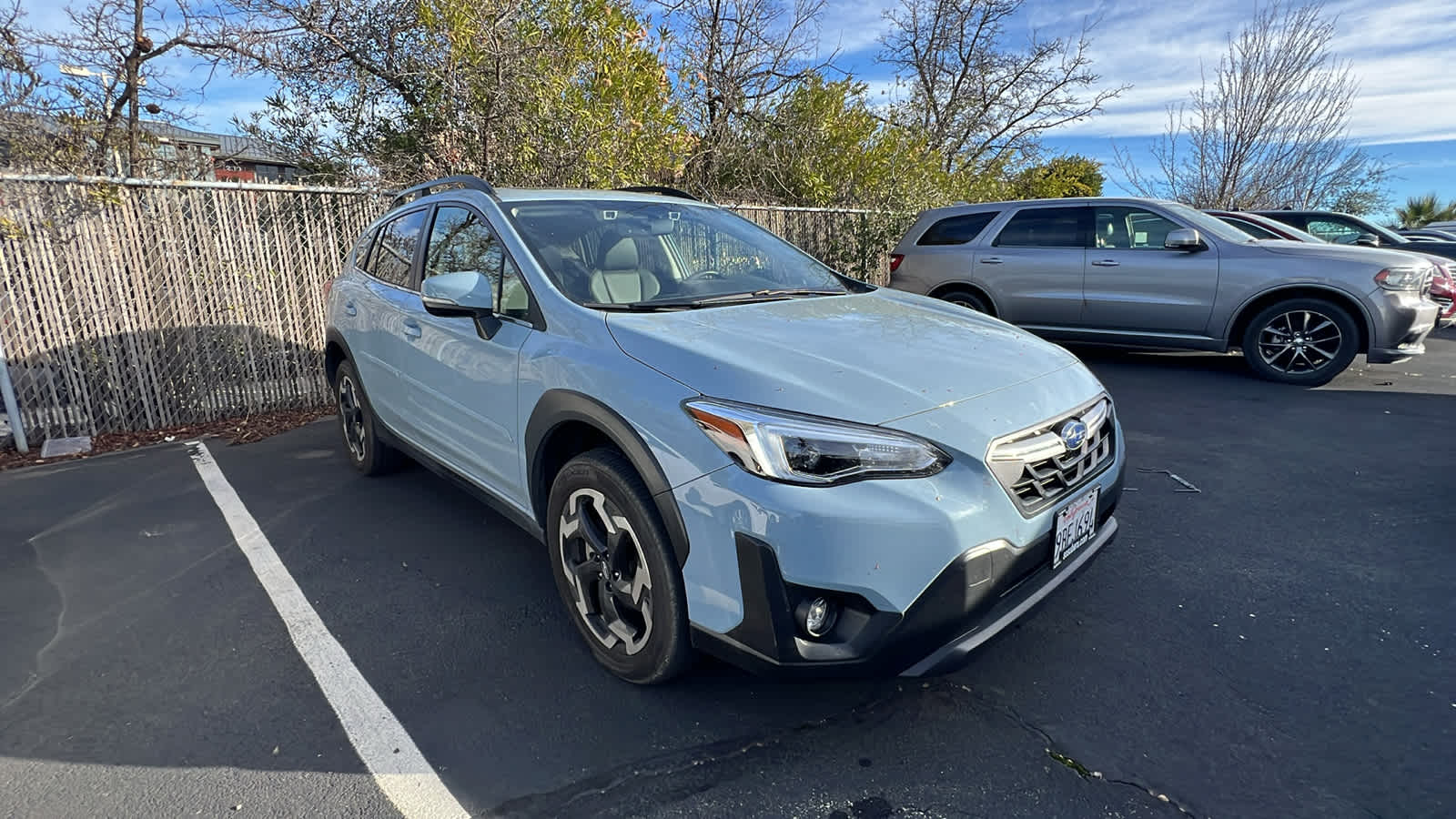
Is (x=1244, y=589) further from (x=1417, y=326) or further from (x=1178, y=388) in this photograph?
(x=1417, y=326)

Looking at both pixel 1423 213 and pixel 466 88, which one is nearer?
pixel 466 88

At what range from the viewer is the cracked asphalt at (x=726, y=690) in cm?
204

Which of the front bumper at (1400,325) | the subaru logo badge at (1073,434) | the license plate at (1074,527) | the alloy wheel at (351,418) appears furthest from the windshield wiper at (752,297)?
the front bumper at (1400,325)

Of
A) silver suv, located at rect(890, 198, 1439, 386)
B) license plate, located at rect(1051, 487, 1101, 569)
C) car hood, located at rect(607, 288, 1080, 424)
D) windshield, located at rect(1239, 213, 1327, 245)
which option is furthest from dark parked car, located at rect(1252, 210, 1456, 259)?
license plate, located at rect(1051, 487, 1101, 569)

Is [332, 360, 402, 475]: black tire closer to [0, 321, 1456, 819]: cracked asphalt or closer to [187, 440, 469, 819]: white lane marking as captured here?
[0, 321, 1456, 819]: cracked asphalt

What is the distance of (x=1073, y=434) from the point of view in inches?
91.7

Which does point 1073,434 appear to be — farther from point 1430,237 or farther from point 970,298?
point 1430,237

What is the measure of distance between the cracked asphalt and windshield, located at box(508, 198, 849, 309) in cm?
133

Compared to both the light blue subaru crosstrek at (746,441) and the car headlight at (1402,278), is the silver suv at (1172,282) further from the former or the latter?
the light blue subaru crosstrek at (746,441)

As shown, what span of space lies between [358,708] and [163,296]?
202 inches

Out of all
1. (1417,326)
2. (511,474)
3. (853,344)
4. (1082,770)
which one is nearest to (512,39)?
(511,474)

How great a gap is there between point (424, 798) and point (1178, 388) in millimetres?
6881

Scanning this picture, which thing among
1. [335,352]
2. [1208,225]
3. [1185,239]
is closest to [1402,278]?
[1208,225]

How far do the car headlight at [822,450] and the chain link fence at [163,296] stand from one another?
6.00m
